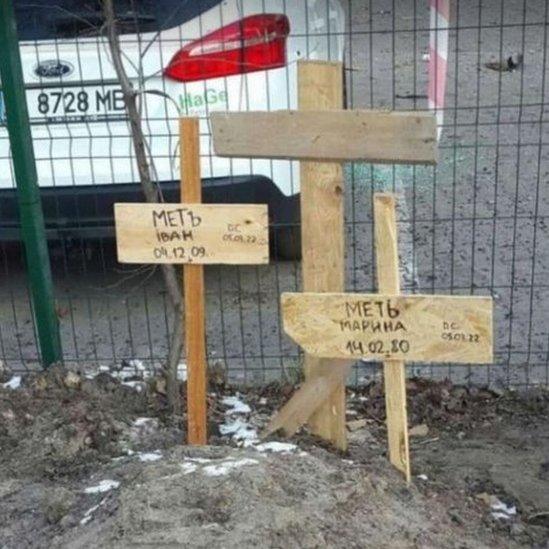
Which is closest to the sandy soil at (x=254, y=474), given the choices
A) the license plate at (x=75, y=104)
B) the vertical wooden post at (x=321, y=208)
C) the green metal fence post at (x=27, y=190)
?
the green metal fence post at (x=27, y=190)

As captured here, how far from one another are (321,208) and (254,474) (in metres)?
0.93

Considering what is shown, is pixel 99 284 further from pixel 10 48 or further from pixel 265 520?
pixel 265 520

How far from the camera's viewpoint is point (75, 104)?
5016mm

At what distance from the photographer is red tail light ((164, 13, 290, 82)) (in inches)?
198

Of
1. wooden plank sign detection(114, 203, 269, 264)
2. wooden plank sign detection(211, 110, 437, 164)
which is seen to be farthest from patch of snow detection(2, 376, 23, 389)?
wooden plank sign detection(211, 110, 437, 164)

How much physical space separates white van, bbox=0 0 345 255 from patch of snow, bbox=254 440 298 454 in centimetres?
161

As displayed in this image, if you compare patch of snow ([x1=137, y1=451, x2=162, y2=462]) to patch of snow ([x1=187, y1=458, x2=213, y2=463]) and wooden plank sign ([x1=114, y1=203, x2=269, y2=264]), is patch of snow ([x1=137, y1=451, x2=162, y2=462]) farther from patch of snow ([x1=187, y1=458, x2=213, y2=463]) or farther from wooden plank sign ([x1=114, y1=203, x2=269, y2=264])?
wooden plank sign ([x1=114, y1=203, x2=269, y2=264])

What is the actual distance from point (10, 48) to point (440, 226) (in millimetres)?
3392

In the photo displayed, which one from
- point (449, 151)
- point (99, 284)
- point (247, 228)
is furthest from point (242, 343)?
point (449, 151)

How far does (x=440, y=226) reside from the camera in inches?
274

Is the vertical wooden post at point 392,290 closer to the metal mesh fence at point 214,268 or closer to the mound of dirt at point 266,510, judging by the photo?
the mound of dirt at point 266,510

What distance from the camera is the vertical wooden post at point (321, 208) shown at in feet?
12.0

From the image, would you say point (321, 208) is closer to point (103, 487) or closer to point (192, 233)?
point (192, 233)

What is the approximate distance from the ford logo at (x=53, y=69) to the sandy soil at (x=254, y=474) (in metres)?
1.40
